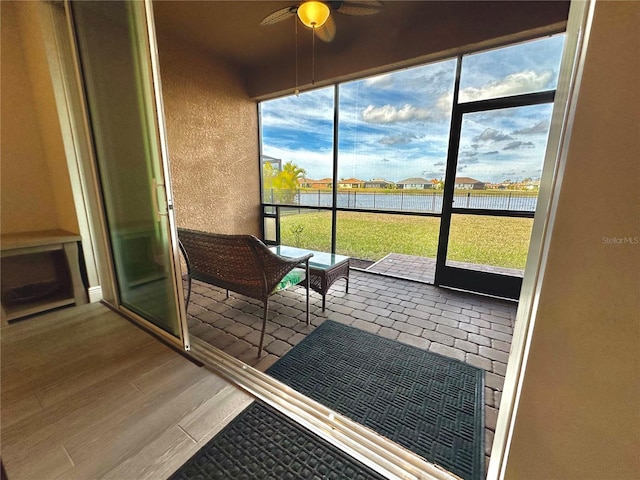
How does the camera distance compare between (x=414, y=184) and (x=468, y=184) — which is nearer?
(x=468, y=184)

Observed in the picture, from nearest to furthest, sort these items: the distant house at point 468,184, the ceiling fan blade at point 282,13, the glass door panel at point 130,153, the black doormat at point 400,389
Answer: the black doormat at point 400,389
the glass door panel at point 130,153
the ceiling fan blade at point 282,13
the distant house at point 468,184

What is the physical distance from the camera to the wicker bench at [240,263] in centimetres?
177

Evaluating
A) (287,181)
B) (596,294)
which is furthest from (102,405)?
(287,181)

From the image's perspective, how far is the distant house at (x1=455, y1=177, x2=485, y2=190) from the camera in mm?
2760

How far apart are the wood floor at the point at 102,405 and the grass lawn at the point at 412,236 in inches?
101

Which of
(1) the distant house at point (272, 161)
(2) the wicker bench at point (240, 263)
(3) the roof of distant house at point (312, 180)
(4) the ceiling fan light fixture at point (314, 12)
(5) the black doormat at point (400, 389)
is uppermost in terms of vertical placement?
(4) the ceiling fan light fixture at point (314, 12)

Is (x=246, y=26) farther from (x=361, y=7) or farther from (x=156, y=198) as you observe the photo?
(x=156, y=198)

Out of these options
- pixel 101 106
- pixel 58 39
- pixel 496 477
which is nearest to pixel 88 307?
pixel 101 106

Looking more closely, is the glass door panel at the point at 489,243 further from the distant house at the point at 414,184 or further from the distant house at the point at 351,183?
the distant house at the point at 351,183

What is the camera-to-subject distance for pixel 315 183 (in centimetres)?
390

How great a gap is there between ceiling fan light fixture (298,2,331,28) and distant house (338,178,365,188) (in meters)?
1.80

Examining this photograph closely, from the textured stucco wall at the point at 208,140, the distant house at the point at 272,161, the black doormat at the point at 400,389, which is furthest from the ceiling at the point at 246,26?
the black doormat at the point at 400,389

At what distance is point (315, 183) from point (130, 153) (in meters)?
2.45

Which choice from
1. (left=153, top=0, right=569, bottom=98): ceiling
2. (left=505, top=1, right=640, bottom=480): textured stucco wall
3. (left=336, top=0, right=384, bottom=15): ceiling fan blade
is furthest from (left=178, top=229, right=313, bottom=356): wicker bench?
(left=153, top=0, right=569, bottom=98): ceiling
